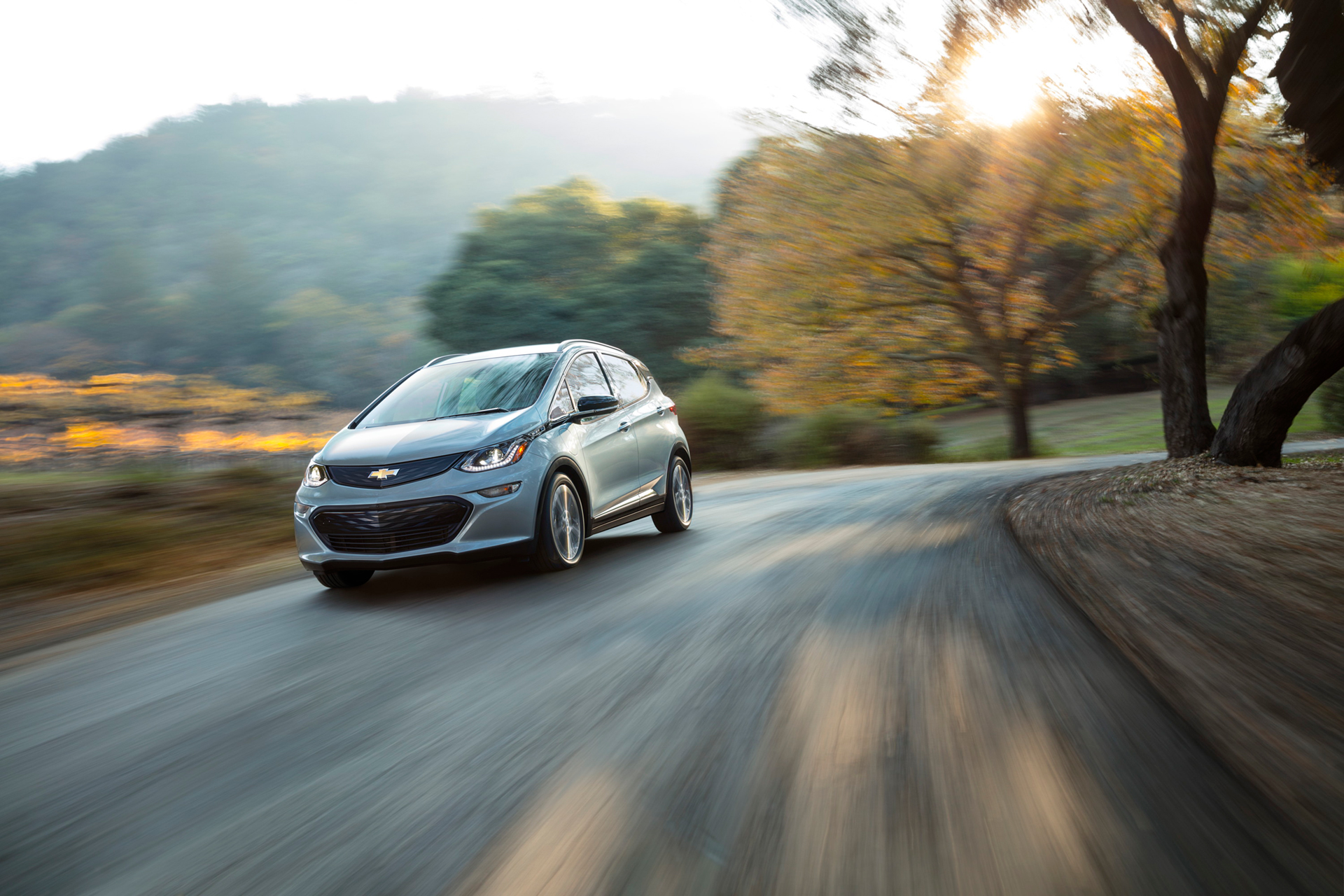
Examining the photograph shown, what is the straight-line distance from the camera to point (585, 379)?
896cm

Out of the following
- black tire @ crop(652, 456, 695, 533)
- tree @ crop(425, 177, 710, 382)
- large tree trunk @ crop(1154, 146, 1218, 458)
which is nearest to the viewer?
black tire @ crop(652, 456, 695, 533)

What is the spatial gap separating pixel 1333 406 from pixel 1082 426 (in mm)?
16567

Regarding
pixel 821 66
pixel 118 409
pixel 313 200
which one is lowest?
pixel 118 409

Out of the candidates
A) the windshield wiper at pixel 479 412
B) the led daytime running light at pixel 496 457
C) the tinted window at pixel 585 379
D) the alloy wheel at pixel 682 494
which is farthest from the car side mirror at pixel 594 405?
the alloy wheel at pixel 682 494

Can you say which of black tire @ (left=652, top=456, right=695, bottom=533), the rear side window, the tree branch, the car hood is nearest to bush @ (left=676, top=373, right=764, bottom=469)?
the tree branch

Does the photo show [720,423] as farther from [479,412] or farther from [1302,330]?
[479,412]

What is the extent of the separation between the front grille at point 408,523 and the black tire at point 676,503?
129 inches

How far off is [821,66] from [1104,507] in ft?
26.7

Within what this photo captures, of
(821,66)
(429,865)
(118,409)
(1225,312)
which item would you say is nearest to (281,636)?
(429,865)

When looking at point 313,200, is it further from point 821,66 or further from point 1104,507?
point 1104,507

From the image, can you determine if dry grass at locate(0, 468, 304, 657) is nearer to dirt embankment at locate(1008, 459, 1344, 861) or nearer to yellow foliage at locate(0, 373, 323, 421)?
yellow foliage at locate(0, 373, 323, 421)

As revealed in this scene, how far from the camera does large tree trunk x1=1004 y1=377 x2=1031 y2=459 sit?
31.4m

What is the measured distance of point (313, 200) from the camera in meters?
102

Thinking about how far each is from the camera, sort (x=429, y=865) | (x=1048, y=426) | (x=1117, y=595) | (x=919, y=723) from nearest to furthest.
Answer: (x=429, y=865) < (x=919, y=723) < (x=1117, y=595) < (x=1048, y=426)
